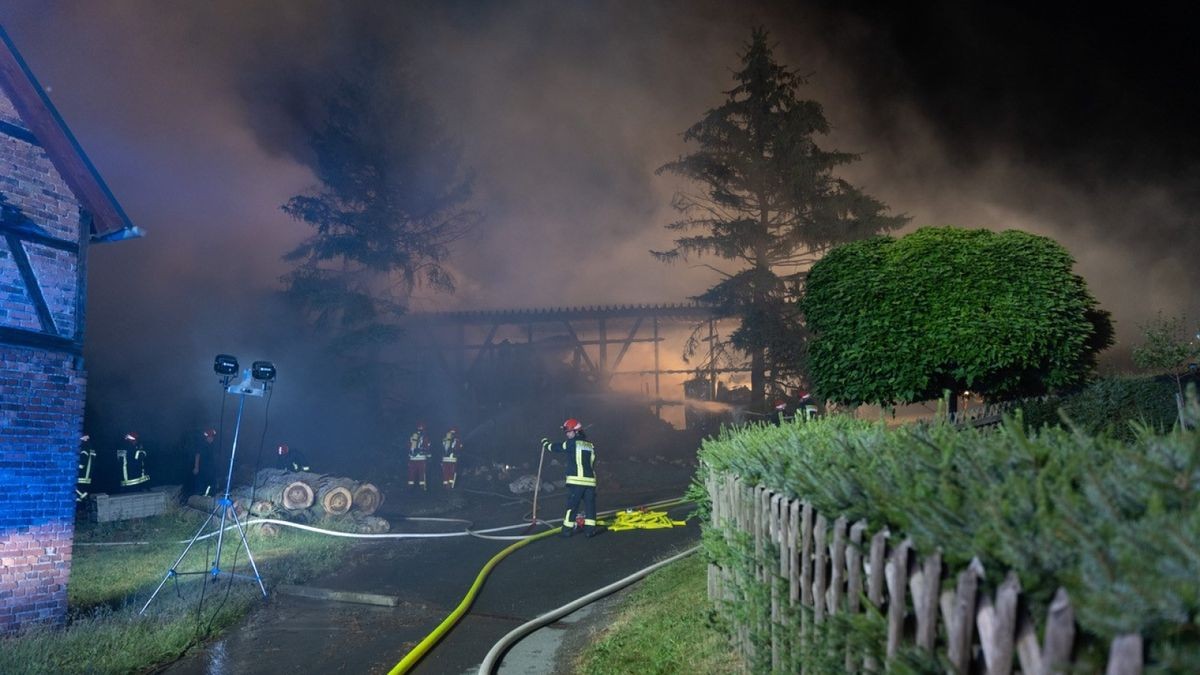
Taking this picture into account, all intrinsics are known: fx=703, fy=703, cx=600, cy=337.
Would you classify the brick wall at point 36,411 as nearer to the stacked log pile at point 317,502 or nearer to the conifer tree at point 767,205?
the stacked log pile at point 317,502

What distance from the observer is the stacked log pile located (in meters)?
13.9

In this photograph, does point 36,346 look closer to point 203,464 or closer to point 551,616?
point 551,616

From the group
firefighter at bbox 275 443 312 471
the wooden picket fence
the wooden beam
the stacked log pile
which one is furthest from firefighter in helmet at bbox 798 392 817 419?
firefighter at bbox 275 443 312 471

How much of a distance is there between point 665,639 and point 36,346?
7447mm

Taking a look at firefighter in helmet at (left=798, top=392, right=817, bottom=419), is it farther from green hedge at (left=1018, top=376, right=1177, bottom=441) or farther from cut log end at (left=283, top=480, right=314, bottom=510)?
cut log end at (left=283, top=480, right=314, bottom=510)

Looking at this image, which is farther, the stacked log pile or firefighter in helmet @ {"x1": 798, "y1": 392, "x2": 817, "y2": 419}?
the stacked log pile

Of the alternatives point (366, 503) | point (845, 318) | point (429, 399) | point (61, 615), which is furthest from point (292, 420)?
point (845, 318)

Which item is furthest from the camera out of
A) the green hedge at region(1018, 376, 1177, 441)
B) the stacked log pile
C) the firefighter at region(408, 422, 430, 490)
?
the firefighter at region(408, 422, 430, 490)

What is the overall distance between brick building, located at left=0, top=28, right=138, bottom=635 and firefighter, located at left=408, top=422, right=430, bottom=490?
40.8ft

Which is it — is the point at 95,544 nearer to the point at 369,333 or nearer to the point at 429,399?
the point at 369,333

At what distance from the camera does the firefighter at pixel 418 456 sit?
20453 mm

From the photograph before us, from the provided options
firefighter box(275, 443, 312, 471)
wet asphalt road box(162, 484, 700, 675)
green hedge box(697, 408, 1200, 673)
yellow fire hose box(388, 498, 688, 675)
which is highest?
green hedge box(697, 408, 1200, 673)

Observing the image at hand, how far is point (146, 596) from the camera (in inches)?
348

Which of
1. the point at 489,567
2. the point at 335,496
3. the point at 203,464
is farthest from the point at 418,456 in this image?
the point at 489,567
